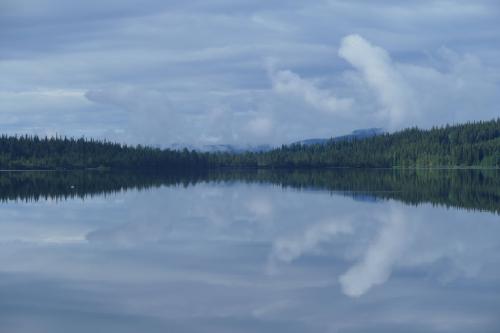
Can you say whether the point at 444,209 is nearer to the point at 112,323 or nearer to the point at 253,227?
the point at 253,227

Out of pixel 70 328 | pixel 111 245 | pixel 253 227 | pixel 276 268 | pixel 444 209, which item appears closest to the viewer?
pixel 70 328

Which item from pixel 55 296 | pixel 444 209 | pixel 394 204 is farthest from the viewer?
pixel 394 204

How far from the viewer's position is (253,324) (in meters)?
15.1

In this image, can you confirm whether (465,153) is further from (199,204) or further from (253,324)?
(253,324)

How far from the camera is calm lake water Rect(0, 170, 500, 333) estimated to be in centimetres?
1555

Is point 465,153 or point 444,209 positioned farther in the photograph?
point 465,153

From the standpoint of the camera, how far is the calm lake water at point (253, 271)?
15555mm

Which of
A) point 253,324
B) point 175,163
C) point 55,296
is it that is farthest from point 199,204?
point 175,163

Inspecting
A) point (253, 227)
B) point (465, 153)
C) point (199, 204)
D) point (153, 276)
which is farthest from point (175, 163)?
point (153, 276)

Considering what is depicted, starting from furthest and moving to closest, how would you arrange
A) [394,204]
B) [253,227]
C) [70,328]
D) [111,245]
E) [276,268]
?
1. [394,204]
2. [253,227]
3. [111,245]
4. [276,268]
5. [70,328]

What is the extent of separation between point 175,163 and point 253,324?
182850 mm

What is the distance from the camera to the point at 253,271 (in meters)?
21.2

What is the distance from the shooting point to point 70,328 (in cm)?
1489

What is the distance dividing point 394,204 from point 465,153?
15343 cm
